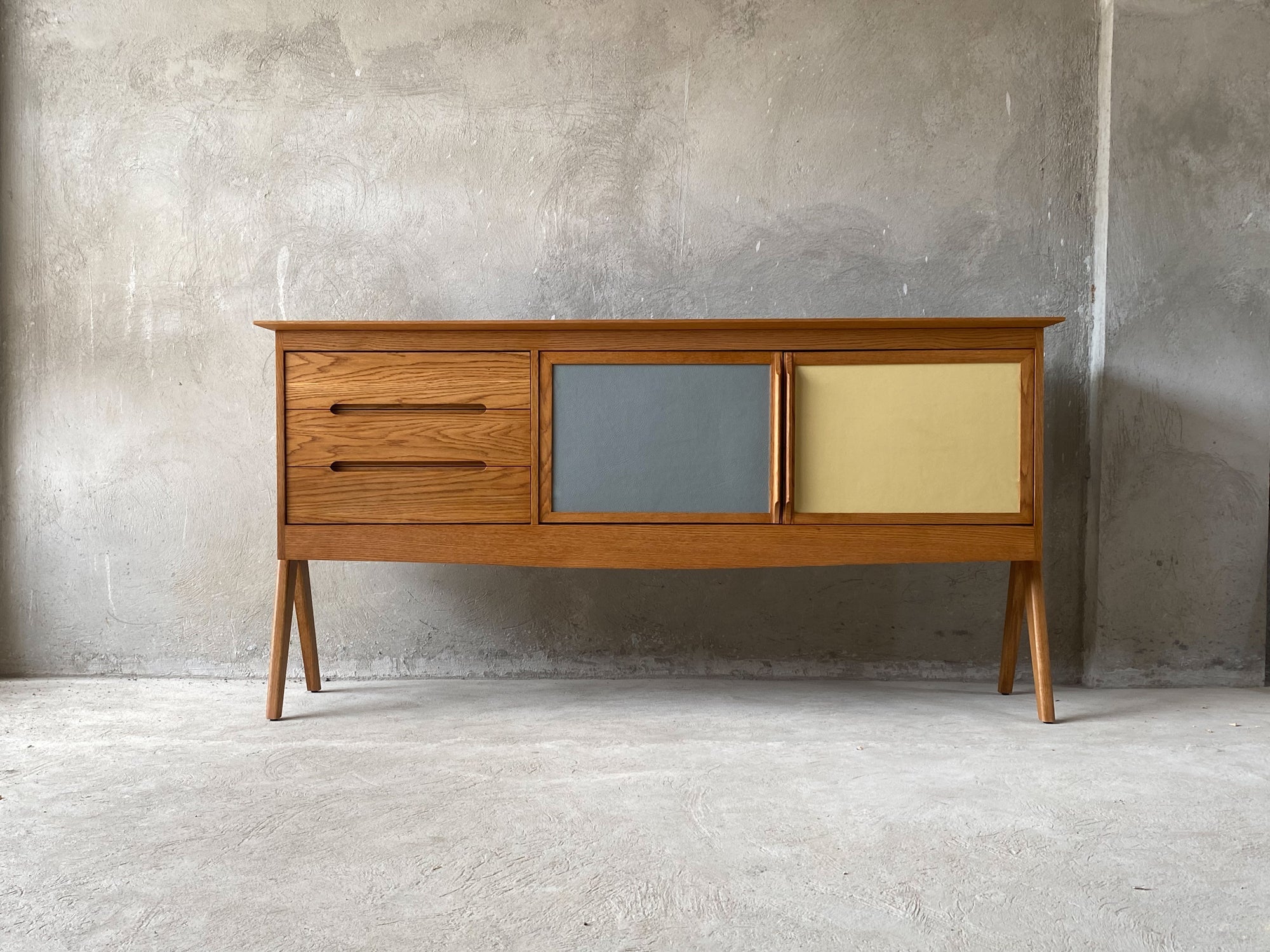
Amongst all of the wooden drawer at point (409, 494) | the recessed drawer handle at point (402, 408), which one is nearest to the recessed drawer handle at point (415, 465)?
the wooden drawer at point (409, 494)

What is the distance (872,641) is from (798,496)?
715 mm

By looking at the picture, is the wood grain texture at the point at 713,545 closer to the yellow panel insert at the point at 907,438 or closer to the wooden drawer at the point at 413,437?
the yellow panel insert at the point at 907,438

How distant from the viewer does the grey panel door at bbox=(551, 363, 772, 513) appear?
1.99 metres

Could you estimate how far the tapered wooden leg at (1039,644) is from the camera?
6.62 ft

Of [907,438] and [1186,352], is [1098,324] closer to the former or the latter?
[1186,352]

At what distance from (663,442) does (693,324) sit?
266 millimetres

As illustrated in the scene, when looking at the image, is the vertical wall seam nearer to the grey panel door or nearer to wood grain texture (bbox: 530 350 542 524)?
the grey panel door

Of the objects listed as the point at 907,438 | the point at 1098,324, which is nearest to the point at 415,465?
the point at 907,438

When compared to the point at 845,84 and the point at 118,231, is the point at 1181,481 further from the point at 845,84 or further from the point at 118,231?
the point at 118,231

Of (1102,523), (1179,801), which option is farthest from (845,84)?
(1179,801)

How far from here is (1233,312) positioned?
240 centimetres

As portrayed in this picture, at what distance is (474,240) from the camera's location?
2516mm

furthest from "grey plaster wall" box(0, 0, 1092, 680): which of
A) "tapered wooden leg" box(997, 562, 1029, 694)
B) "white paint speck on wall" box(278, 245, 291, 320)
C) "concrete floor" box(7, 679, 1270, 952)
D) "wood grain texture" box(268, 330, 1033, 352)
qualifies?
"wood grain texture" box(268, 330, 1033, 352)

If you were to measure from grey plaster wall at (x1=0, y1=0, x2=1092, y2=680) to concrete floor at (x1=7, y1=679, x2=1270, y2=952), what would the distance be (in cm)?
35
